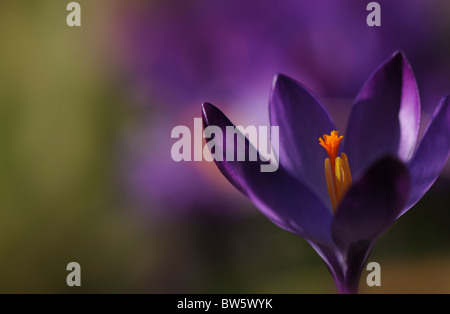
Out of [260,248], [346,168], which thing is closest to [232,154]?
[346,168]

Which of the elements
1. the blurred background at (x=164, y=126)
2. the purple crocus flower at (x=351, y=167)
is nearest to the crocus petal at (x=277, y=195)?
the purple crocus flower at (x=351, y=167)

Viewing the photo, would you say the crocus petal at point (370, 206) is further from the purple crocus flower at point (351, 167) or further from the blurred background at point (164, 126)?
the blurred background at point (164, 126)

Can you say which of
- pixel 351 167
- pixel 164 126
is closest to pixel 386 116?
pixel 351 167

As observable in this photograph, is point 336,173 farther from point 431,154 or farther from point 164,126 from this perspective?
point 164,126

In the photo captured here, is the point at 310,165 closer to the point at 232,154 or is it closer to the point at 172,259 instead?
the point at 232,154
